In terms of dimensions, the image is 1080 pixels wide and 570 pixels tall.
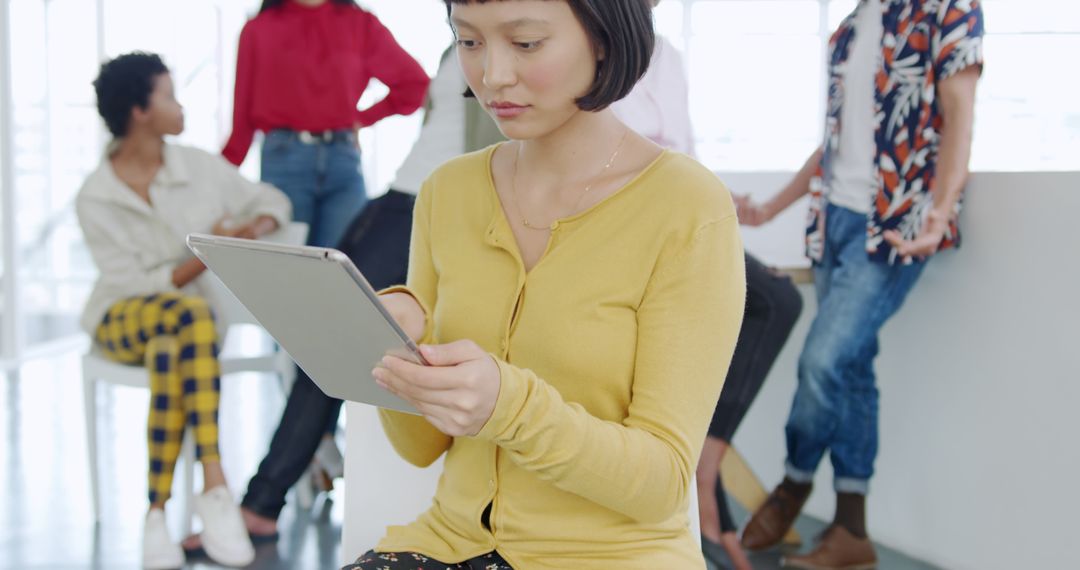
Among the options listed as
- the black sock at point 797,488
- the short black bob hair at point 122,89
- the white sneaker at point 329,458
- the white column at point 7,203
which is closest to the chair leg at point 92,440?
→ the white sneaker at point 329,458

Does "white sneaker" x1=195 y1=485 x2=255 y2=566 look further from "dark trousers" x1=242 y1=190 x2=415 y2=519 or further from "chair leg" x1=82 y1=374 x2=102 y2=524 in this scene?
"chair leg" x1=82 y1=374 x2=102 y2=524

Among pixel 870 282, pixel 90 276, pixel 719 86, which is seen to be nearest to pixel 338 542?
pixel 870 282

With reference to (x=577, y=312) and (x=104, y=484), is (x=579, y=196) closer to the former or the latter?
(x=577, y=312)

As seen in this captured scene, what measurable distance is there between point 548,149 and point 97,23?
5.67 m

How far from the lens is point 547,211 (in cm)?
124

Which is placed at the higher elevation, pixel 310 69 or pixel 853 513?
pixel 310 69

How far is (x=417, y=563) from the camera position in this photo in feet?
3.80

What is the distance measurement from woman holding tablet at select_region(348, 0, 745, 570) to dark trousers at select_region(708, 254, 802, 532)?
133cm

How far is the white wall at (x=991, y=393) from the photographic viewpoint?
228cm

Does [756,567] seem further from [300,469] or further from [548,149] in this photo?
[548,149]

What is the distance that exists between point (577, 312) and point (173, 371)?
6.18ft

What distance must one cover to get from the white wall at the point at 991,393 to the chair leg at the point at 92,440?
201 centimetres

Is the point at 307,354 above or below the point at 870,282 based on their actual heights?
above

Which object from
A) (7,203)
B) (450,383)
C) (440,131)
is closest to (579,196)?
(450,383)
